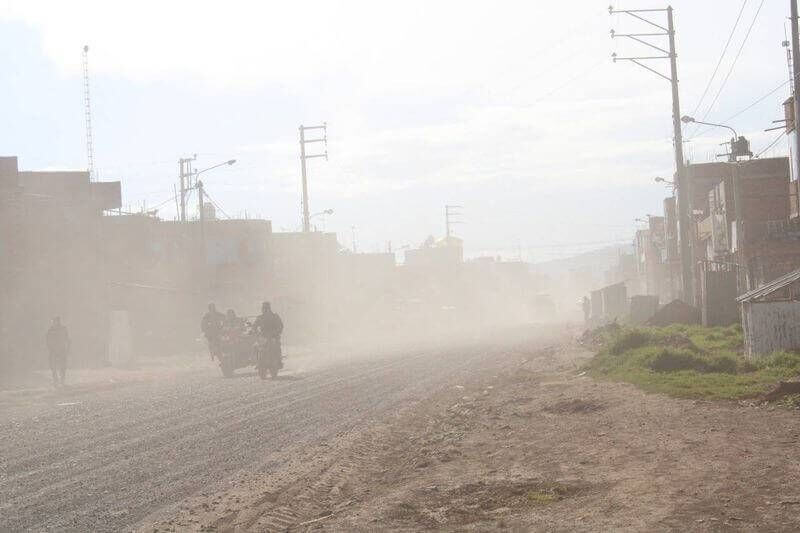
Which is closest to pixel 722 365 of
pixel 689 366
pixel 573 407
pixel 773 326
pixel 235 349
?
pixel 689 366

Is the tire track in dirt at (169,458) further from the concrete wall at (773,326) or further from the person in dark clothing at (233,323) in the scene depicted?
the person in dark clothing at (233,323)

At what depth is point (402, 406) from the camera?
19.4 meters

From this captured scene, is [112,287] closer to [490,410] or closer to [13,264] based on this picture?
[13,264]

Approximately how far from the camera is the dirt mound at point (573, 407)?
53.4 feet

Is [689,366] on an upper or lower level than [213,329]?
lower

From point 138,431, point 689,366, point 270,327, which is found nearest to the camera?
point 138,431

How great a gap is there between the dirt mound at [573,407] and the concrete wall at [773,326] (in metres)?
7.38

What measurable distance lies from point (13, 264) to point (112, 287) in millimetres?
12530

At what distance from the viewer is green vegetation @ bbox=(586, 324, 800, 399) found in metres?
17.4

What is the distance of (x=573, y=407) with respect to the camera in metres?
16.8

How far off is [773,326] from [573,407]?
817 centimetres

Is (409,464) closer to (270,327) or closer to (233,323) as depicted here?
(270,327)

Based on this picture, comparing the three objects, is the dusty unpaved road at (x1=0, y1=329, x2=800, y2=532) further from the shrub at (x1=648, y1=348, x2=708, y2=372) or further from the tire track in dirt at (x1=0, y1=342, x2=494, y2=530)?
the shrub at (x1=648, y1=348, x2=708, y2=372)

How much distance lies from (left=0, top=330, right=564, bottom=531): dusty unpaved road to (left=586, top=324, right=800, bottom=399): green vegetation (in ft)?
13.8
